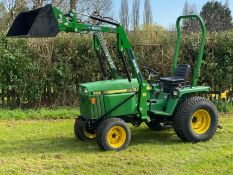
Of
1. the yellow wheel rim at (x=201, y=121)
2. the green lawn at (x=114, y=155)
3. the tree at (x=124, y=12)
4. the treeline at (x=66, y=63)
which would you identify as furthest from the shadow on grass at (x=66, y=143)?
the tree at (x=124, y=12)

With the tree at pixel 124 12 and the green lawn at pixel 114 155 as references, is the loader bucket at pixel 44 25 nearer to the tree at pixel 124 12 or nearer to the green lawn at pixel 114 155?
the green lawn at pixel 114 155

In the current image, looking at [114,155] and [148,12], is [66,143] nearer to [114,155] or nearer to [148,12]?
[114,155]

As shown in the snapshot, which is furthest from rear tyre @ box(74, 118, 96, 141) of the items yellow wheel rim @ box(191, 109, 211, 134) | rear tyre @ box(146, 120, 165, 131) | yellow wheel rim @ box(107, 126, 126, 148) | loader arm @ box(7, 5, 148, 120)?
yellow wheel rim @ box(191, 109, 211, 134)

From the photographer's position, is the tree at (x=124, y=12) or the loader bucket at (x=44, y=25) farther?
the tree at (x=124, y=12)

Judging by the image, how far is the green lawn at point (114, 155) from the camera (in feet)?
19.2

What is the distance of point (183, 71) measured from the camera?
7.63 m

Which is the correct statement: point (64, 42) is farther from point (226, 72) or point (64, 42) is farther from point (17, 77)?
point (226, 72)

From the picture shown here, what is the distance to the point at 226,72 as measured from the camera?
11.2 m

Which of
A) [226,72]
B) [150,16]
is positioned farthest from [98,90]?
[150,16]

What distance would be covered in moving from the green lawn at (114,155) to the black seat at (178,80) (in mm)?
944

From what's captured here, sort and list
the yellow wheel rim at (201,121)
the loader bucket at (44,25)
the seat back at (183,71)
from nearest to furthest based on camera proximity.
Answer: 1. the loader bucket at (44,25)
2. the yellow wheel rim at (201,121)
3. the seat back at (183,71)

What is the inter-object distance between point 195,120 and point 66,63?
4.45 m

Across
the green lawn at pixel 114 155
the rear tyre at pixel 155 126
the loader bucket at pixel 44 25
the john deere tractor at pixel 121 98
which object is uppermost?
the loader bucket at pixel 44 25

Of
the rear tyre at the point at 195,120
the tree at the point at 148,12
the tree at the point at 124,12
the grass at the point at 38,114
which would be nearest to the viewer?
the rear tyre at the point at 195,120
